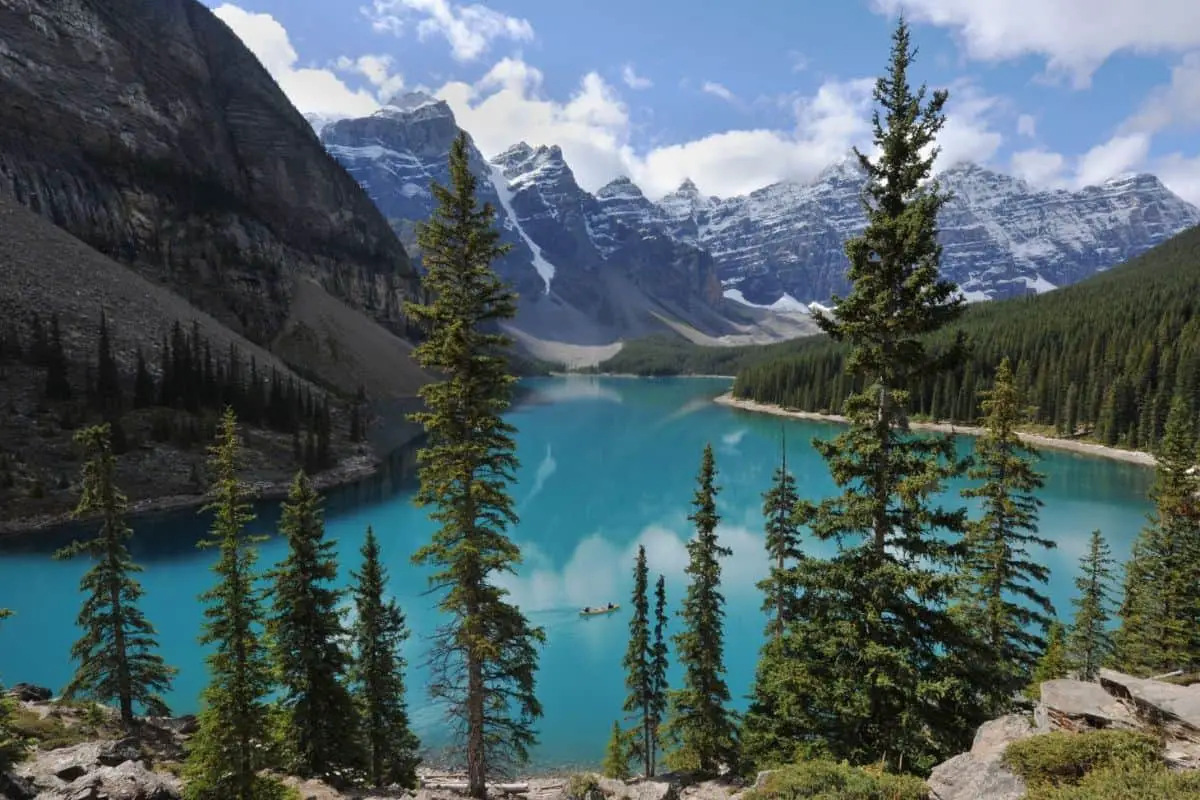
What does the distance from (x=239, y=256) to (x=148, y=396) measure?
79440 mm

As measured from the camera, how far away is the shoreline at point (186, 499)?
4406 cm

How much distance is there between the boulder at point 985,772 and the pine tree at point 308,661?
45.0 feet

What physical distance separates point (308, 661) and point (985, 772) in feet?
48.5

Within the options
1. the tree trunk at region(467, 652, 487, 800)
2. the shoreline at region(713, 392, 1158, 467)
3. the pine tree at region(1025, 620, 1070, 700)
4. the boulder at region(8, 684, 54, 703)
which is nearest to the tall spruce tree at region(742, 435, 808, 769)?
the tree trunk at region(467, 652, 487, 800)

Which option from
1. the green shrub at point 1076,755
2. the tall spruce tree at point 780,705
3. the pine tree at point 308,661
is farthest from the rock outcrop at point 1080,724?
the pine tree at point 308,661

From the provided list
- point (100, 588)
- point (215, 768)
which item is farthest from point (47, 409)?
point (215, 768)

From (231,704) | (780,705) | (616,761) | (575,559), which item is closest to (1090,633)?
(780,705)

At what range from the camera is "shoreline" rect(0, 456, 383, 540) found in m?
44.1

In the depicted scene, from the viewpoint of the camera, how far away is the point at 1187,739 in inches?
299

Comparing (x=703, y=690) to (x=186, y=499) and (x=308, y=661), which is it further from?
(x=186, y=499)

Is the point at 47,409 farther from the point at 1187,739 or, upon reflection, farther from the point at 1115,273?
the point at 1115,273

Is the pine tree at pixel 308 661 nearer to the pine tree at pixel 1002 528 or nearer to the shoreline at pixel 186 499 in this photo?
the shoreline at pixel 186 499

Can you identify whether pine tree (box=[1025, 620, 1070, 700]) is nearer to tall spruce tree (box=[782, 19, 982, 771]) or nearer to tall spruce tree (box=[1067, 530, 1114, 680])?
tall spruce tree (box=[1067, 530, 1114, 680])

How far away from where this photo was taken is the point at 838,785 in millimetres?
8039
